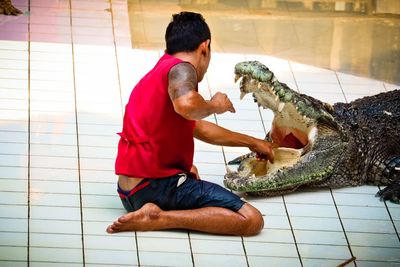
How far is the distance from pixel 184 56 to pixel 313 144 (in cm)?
131

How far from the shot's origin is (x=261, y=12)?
36.6 ft

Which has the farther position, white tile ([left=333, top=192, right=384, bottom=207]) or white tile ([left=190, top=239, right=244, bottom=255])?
white tile ([left=333, top=192, right=384, bottom=207])

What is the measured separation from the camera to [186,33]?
691 cm

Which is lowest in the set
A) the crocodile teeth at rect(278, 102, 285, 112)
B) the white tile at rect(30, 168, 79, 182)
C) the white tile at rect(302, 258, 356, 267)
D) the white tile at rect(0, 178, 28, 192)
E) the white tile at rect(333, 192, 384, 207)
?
the white tile at rect(30, 168, 79, 182)

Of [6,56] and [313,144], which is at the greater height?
[313,144]

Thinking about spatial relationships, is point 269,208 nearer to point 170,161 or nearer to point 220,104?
point 170,161

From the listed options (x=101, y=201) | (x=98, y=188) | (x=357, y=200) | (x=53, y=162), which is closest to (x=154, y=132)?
(x=101, y=201)

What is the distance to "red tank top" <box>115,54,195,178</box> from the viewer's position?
688 centimetres

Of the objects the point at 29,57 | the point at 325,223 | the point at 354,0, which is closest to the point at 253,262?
the point at 325,223

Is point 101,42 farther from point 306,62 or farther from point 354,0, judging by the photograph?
point 354,0

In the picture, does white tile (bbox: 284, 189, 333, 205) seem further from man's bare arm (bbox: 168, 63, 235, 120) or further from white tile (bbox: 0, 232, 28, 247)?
white tile (bbox: 0, 232, 28, 247)

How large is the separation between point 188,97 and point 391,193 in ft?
6.17

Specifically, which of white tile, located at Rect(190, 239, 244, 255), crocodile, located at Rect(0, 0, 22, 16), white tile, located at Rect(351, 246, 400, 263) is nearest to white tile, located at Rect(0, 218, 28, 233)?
white tile, located at Rect(190, 239, 244, 255)

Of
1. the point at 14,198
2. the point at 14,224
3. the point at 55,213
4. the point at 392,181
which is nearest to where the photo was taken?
the point at 14,224
